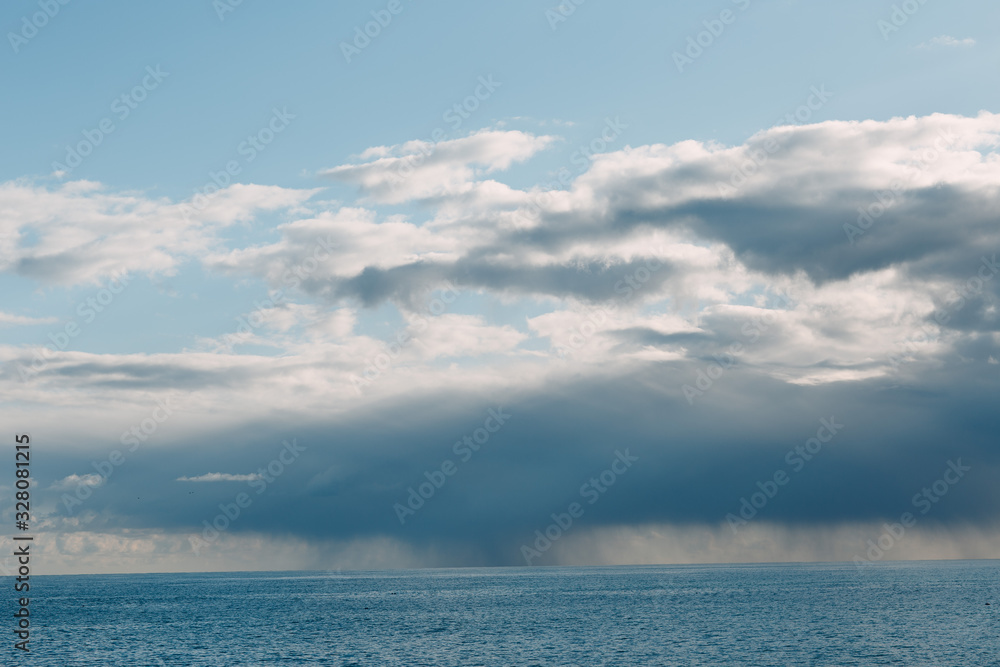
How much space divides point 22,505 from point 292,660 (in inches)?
1907

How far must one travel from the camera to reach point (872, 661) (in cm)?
9581

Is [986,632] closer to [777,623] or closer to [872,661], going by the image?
[777,623]

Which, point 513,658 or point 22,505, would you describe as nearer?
point 22,505

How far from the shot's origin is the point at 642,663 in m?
98.8

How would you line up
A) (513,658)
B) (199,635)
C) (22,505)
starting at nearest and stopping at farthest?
(22,505), (513,658), (199,635)

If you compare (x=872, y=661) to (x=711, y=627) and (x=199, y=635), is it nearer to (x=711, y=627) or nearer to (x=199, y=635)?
(x=711, y=627)

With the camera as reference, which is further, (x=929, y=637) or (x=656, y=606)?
(x=656, y=606)

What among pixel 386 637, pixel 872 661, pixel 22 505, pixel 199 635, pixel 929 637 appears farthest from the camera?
pixel 199 635

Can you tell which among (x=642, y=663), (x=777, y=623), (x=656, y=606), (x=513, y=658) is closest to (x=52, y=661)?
(x=513, y=658)

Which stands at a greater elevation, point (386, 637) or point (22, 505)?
point (22, 505)

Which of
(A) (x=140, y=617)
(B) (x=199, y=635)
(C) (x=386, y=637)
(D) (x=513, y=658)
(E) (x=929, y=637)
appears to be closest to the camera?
(D) (x=513, y=658)

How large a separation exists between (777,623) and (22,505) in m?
119

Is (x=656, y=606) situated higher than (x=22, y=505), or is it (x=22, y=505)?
(x=22, y=505)

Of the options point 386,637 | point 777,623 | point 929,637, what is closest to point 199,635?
point 386,637
